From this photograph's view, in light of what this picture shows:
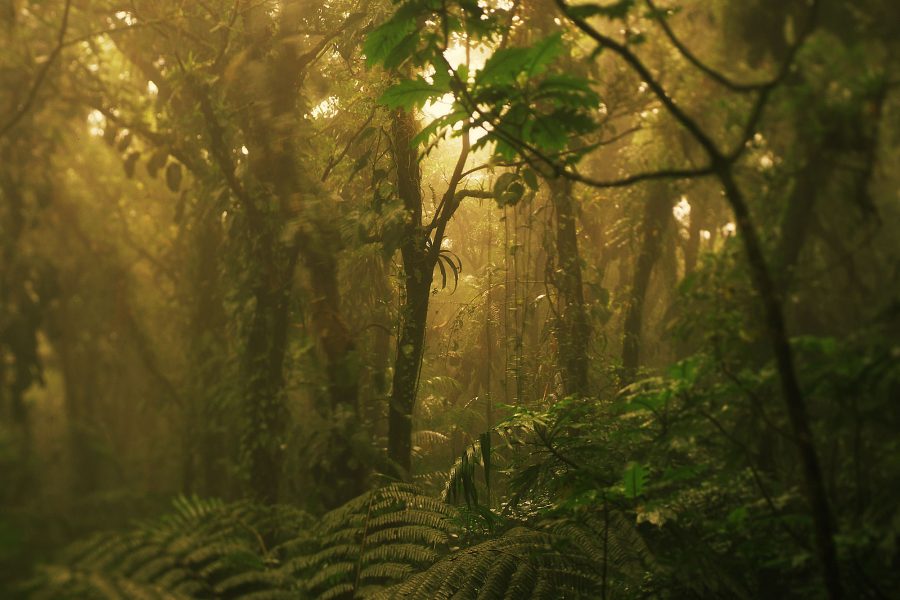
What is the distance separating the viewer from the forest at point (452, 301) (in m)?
1.12

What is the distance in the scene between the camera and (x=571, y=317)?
278cm

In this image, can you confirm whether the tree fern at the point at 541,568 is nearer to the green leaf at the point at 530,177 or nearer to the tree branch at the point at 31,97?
the green leaf at the point at 530,177

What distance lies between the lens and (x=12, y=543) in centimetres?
83

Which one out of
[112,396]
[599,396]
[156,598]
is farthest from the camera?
[112,396]

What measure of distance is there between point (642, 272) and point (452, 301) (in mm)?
1377

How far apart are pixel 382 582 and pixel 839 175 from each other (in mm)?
1580

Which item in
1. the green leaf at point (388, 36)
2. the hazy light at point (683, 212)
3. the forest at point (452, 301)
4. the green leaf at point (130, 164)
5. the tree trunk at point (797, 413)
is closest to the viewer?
the tree trunk at point (797, 413)

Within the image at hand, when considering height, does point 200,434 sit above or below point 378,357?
below

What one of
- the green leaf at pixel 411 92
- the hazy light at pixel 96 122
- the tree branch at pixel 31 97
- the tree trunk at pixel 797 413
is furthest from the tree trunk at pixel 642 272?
the hazy light at pixel 96 122

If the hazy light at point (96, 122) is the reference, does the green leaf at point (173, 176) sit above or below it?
below

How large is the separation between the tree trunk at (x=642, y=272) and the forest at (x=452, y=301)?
2 centimetres

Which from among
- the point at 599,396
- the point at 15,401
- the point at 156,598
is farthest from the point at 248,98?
the point at 156,598

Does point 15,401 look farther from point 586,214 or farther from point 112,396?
point 586,214

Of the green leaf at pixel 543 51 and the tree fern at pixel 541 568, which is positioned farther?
the tree fern at pixel 541 568
